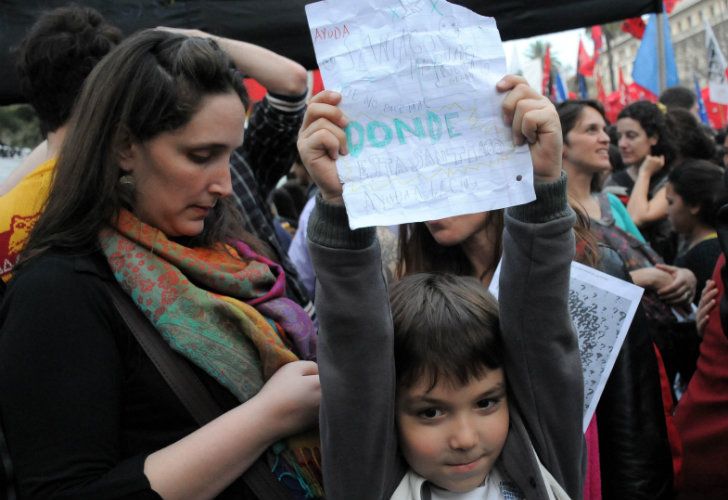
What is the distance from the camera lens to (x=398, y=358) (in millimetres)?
1566

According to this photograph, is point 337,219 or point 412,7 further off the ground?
point 412,7

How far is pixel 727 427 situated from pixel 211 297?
67.9 inches

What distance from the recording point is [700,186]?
389 centimetres

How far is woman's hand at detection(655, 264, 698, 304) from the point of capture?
3225 millimetres

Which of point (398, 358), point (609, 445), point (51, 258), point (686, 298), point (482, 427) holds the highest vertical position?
point (51, 258)

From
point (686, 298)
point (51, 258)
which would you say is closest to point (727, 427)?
point (686, 298)

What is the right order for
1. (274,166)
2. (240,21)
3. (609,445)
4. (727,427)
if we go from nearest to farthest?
1. (609,445)
2. (727,427)
3. (274,166)
4. (240,21)

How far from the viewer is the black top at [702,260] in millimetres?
3461

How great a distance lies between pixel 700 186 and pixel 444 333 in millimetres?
2835

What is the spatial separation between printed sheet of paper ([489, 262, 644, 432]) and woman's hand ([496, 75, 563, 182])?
67 cm

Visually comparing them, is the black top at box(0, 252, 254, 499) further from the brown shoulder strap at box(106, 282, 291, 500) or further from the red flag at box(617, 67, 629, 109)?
the red flag at box(617, 67, 629, 109)

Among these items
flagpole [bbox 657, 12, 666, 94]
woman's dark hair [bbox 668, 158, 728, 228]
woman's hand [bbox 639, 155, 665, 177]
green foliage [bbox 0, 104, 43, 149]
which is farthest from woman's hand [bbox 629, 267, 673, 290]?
green foliage [bbox 0, 104, 43, 149]

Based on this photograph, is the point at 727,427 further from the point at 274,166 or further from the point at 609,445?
the point at 274,166

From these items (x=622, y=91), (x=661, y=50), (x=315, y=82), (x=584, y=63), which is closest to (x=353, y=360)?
(x=315, y=82)
